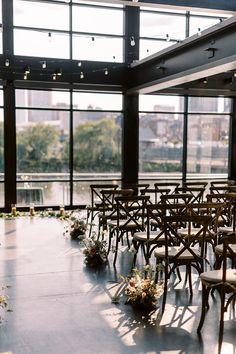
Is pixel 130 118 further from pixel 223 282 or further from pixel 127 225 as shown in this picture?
pixel 223 282

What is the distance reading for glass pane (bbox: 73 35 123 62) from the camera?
11.7 metres

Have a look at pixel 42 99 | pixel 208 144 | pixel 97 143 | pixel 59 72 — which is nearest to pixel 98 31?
pixel 59 72

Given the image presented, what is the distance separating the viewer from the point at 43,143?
11.9 meters

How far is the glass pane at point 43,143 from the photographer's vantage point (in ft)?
38.0

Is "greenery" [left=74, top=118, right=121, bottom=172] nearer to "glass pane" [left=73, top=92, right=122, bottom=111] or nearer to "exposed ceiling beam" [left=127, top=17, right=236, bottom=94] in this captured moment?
"glass pane" [left=73, top=92, right=122, bottom=111]

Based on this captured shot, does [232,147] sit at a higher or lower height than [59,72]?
lower

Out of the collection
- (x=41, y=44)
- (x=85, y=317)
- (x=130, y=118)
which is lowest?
(x=85, y=317)

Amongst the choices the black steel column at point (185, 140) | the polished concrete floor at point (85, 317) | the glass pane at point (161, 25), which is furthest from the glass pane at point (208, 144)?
the polished concrete floor at point (85, 317)

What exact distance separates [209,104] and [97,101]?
10.6 ft

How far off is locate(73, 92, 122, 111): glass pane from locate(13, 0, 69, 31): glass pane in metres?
1.70

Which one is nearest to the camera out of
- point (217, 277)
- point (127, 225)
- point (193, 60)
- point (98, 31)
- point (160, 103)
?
point (217, 277)

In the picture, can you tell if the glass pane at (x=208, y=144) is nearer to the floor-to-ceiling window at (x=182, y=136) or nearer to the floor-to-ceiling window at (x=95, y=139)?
the floor-to-ceiling window at (x=182, y=136)

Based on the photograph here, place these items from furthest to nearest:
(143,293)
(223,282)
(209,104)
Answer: (209,104) → (143,293) → (223,282)

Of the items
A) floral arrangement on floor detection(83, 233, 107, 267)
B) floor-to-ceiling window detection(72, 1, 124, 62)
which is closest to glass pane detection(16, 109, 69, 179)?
floor-to-ceiling window detection(72, 1, 124, 62)
